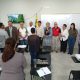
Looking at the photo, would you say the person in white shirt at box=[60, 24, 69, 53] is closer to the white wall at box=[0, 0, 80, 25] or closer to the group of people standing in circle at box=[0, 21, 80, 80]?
the group of people standing in circle at box=[0, 21, 80, 80]

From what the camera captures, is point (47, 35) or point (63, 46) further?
point (63, 46)

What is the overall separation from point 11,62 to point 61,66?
4.31 meters

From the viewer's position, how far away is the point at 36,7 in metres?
10.2

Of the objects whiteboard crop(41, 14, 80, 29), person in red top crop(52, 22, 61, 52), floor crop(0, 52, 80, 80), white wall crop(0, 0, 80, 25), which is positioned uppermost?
white wall crop(0, 0, 80, 25)

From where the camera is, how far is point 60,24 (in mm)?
10188

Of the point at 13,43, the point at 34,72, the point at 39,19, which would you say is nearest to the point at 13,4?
the point at 39,19

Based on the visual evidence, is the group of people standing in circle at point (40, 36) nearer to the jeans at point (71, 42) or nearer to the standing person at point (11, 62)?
the jeans at point (71, 42)

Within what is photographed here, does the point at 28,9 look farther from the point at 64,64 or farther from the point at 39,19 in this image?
the point at 64,64

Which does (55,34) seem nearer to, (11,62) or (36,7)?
(36,7)

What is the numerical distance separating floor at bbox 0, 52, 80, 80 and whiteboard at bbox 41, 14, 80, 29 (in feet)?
5.56

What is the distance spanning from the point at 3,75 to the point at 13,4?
7.32 m

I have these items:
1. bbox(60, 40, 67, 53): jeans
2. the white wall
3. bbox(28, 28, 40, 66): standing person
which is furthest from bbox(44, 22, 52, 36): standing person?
bbox(28, 28, 40, 66): standing person

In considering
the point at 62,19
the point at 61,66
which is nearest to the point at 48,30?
the point at 62,19

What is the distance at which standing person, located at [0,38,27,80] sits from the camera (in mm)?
3186
